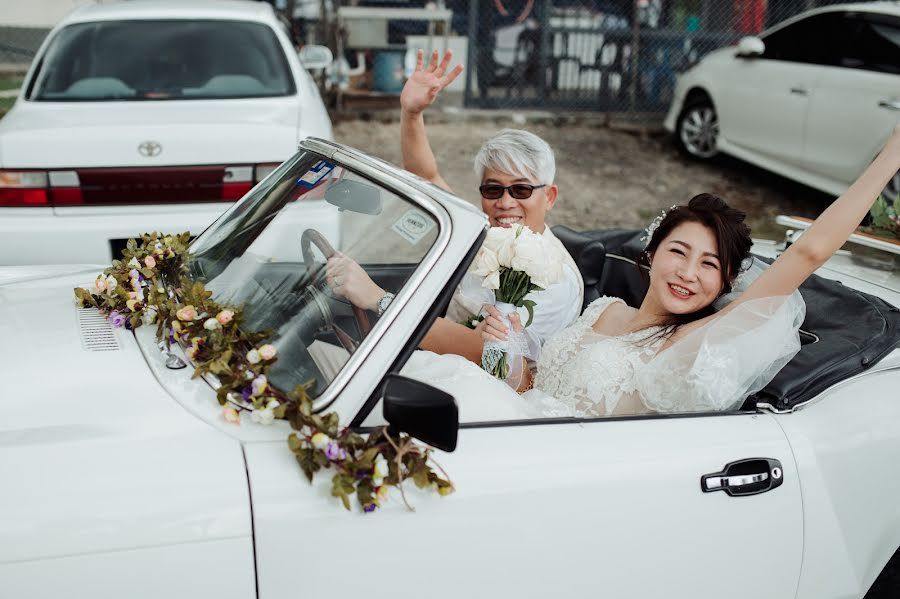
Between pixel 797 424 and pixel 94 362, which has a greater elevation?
pixel 94 362

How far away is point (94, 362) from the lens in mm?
2176

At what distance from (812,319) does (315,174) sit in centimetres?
162

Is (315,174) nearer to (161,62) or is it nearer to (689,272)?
(689,272)

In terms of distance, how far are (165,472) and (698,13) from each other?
1088cm

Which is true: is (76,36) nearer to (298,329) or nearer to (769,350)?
Result: (298,329)

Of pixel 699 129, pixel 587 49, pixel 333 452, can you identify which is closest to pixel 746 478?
pixel 333 452

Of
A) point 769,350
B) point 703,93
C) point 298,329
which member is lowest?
point 703,93

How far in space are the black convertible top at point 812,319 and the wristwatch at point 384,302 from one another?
3.37 feet

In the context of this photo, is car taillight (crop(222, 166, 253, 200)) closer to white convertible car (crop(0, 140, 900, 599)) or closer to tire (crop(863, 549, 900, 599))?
white convertible car (crop(0, 140, 900, 599))

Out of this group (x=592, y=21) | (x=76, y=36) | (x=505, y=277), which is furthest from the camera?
(x=592, y=21)

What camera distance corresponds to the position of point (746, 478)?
2.14 m

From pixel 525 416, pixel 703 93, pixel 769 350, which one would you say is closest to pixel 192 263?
pixel 525 416

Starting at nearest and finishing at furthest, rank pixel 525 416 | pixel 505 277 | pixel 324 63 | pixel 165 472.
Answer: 1. pixel 165 472
2. pixel 525 416
3. pixel 505 277
4. pixel 324 63

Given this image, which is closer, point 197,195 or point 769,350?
point 769,350
